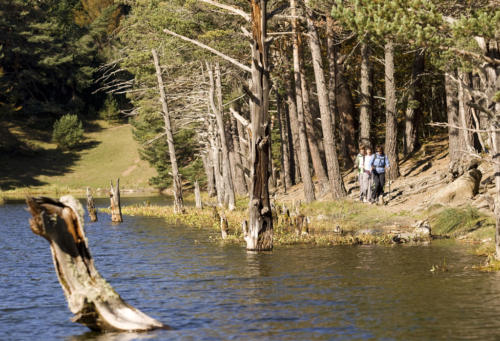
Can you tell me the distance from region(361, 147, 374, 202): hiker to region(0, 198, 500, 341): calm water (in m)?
7.31

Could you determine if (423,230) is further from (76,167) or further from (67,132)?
(67,132)

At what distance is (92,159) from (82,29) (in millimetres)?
20098

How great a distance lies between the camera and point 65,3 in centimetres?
8838

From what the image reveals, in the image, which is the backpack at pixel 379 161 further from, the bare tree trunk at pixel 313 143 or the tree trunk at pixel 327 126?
the bare tree trunk at pixel 313 143

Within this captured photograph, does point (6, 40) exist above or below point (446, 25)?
above

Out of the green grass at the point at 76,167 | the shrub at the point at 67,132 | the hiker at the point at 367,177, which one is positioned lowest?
the hiker at the point at 367,177

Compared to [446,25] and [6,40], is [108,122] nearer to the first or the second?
[6,40]

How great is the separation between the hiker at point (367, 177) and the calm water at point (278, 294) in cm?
731

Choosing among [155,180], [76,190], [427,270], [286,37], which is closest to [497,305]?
[427,270]

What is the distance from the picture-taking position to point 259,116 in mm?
17906

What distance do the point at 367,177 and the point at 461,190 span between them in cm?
454

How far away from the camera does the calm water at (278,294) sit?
10.6 m

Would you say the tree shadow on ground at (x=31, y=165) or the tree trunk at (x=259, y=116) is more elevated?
the tree shadow on ground at (x=31, y=165)

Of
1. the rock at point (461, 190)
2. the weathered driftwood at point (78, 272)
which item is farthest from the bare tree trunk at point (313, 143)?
the weathered driftwood at point (78, 272)
